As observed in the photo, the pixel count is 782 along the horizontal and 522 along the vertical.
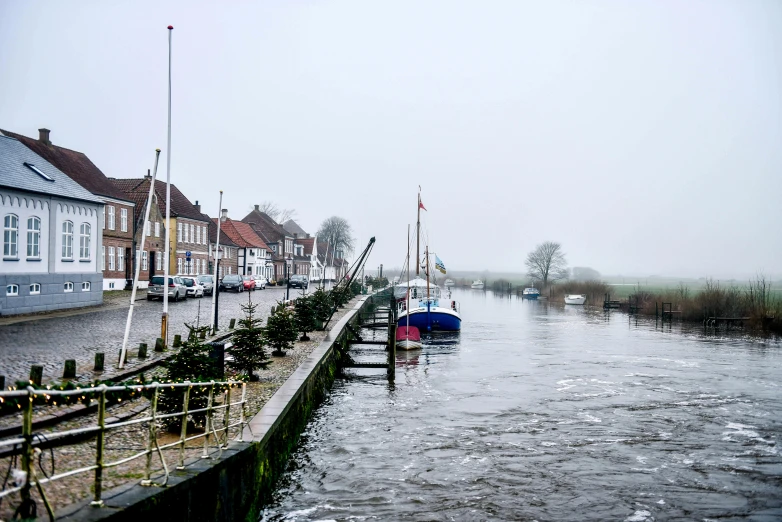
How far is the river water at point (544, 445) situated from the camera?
470 inches

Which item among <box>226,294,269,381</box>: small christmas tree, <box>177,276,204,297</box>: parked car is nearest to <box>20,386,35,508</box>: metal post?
<box>226,294,269,381</box>: small christmas tree

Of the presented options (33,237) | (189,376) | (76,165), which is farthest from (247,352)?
(76,165)

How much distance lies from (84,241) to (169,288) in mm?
11981

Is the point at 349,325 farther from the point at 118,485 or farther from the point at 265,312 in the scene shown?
the point at 118,485

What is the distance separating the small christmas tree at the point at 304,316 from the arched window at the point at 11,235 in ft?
35.8

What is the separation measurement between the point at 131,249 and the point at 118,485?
47482 millimetres

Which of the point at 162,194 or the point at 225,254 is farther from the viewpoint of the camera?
the point at 225,254

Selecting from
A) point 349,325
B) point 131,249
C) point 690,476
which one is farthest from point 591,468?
point 131,249

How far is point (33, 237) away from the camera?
28.3 m

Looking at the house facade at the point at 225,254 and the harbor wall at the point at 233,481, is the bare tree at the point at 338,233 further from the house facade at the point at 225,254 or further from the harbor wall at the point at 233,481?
the harbor wall at the point at 233,481

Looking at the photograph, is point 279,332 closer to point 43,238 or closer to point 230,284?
point 43,238

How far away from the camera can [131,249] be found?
5175cm

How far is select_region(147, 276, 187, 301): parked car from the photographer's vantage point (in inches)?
1657

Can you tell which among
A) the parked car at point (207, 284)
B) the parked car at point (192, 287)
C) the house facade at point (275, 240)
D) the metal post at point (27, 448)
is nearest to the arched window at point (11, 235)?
the parked car at point (192, 287)
